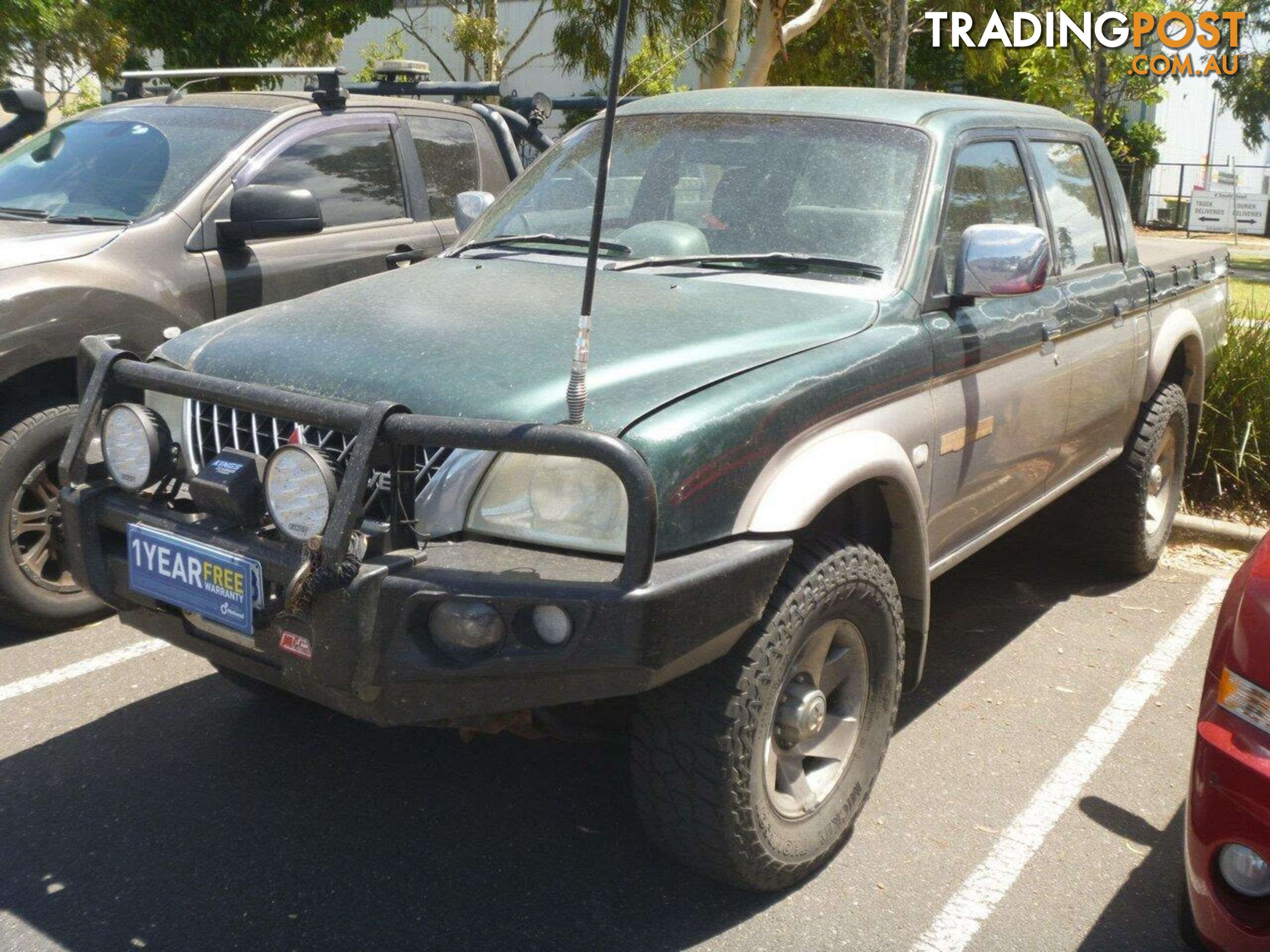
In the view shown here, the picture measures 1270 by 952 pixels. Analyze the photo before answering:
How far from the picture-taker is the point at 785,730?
3.11 m

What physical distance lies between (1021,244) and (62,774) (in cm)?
308

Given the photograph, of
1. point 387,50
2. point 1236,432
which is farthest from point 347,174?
point 387,50

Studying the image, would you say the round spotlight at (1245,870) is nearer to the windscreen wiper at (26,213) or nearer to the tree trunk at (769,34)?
the windscreen wiper at (26,213)

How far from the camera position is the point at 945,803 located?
370 cm

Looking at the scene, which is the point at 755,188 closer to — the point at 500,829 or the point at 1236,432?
the point at 500,829

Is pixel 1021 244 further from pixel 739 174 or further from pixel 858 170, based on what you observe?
pixel 739 174

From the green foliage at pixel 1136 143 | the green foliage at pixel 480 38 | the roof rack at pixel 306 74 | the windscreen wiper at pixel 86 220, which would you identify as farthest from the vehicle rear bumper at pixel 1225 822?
the green foliage at pixel 1136 143

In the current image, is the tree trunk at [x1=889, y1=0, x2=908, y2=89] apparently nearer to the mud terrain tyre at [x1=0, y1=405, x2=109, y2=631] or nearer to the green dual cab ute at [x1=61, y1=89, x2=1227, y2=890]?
the green dual cab ute at [x1=61, y1=89, x2=1227, y2=890]

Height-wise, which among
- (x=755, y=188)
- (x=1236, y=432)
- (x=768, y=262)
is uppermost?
(x=755, y=188)

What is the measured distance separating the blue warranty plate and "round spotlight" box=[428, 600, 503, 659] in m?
0.42

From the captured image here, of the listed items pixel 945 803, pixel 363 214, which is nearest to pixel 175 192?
pixel 363 214

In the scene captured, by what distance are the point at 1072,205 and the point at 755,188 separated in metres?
1.55

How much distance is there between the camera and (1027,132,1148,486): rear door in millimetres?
4527

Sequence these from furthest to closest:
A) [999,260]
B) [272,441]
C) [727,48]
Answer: [727,48], [999,260], [272,441]
